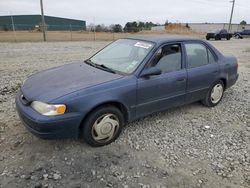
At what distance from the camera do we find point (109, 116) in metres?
3.38

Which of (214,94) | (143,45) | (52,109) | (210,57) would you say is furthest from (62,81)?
(214,94)

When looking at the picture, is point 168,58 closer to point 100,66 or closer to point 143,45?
point 143,45

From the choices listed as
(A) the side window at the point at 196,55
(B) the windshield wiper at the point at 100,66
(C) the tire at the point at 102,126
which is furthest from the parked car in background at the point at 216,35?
(C) the tire at the point at 102,126

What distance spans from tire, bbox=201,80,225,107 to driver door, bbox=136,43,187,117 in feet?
2.84

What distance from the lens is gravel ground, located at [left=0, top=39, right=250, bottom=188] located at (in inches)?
111

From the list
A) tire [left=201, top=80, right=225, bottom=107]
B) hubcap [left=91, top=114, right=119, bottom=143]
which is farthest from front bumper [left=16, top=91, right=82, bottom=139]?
tire [left=201, top=80, right=225, bottom=107]

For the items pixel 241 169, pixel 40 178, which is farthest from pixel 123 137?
pixel 241 169

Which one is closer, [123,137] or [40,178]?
[40,178]

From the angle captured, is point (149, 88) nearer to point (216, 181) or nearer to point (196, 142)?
point (196, 142)

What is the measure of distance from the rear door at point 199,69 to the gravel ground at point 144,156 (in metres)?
0.51

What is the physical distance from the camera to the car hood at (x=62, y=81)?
3086mm

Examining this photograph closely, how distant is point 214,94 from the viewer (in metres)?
4.99

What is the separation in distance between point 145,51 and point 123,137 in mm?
1427

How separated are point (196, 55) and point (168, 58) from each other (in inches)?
32.4
